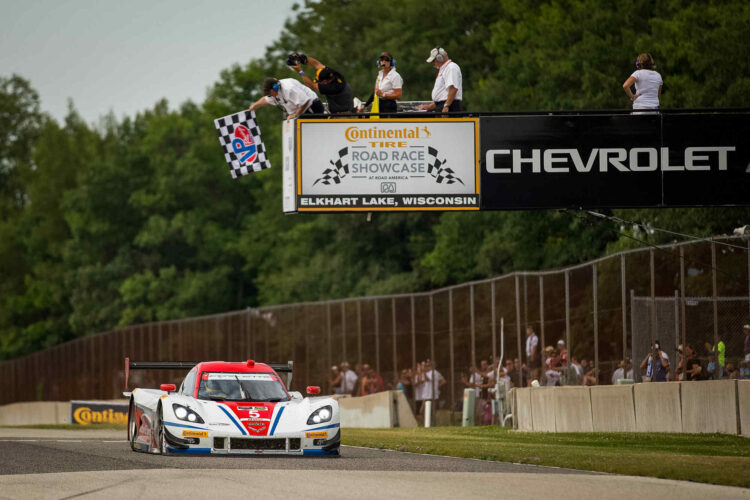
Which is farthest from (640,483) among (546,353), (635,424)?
(546,353)

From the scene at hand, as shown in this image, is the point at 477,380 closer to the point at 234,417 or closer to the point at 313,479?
the point at 234,417

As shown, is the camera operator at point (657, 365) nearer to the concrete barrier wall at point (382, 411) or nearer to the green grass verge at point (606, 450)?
the green grass verge at point (606, 450)

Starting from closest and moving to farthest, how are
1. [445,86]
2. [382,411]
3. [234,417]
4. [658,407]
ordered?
[234,417] < [658,407] < [445,86] < [382,411]

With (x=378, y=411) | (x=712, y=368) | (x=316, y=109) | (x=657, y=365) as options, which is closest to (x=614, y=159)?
(x=657, y=365)

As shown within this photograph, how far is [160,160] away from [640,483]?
7360 cm

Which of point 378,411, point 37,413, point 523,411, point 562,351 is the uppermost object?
point 562,351

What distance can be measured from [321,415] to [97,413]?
108ft

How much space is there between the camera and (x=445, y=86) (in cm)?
2448

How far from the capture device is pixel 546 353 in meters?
31.0

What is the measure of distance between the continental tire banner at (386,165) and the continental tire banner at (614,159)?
46cm

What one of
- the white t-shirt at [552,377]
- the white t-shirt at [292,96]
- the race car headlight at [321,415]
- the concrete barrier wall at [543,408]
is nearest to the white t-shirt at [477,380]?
the white t-shirt at [552,377]

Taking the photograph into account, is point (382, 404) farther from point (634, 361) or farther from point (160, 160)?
point (160, 160)

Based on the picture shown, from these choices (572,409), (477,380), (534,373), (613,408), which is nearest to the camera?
(613,408)

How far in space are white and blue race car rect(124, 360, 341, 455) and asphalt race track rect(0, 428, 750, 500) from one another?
8.7 inches
